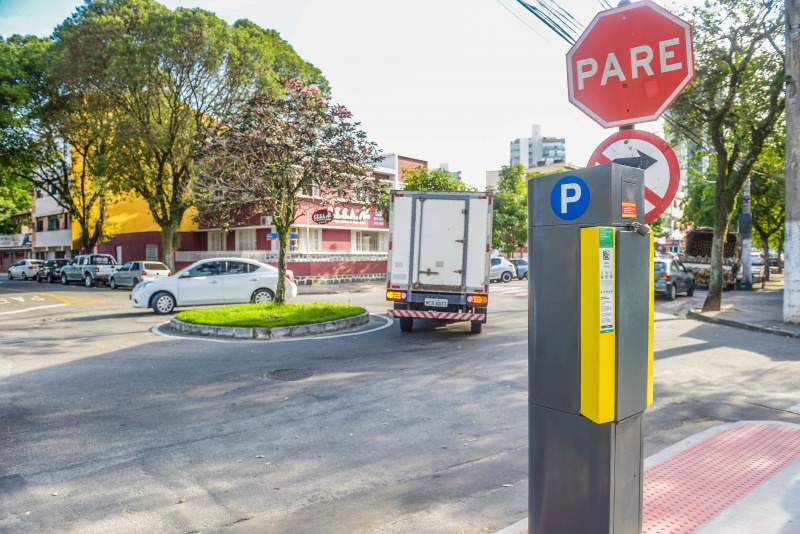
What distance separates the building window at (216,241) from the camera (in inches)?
1435

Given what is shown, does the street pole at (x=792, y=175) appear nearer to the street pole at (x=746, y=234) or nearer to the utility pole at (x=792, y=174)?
the utility pole at (x=792, y=174)

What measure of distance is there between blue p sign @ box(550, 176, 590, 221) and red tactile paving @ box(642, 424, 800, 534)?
2.06 m

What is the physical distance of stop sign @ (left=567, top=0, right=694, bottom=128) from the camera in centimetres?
374

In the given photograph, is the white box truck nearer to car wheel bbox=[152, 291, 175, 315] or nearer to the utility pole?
the utility pole

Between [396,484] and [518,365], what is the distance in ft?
15.1

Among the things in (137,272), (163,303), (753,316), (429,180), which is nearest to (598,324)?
(753,316)

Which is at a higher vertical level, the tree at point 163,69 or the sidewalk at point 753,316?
the tree at point 163,69

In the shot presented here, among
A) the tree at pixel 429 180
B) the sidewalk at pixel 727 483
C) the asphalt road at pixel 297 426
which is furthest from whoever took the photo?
the tree at pixel 429 180

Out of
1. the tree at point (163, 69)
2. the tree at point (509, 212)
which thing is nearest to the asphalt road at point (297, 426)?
the tree at point (163, 69)

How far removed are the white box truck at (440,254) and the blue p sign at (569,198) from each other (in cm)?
851

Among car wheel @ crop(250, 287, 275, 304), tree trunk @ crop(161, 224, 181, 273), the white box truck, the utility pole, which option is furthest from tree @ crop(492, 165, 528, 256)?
the white box truck

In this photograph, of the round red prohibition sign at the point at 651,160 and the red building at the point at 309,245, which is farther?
the red building at the point at 309,245

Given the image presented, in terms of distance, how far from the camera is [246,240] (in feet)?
115

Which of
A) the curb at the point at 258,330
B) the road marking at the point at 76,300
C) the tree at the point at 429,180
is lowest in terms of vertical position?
the road marking at the point at 76,300
